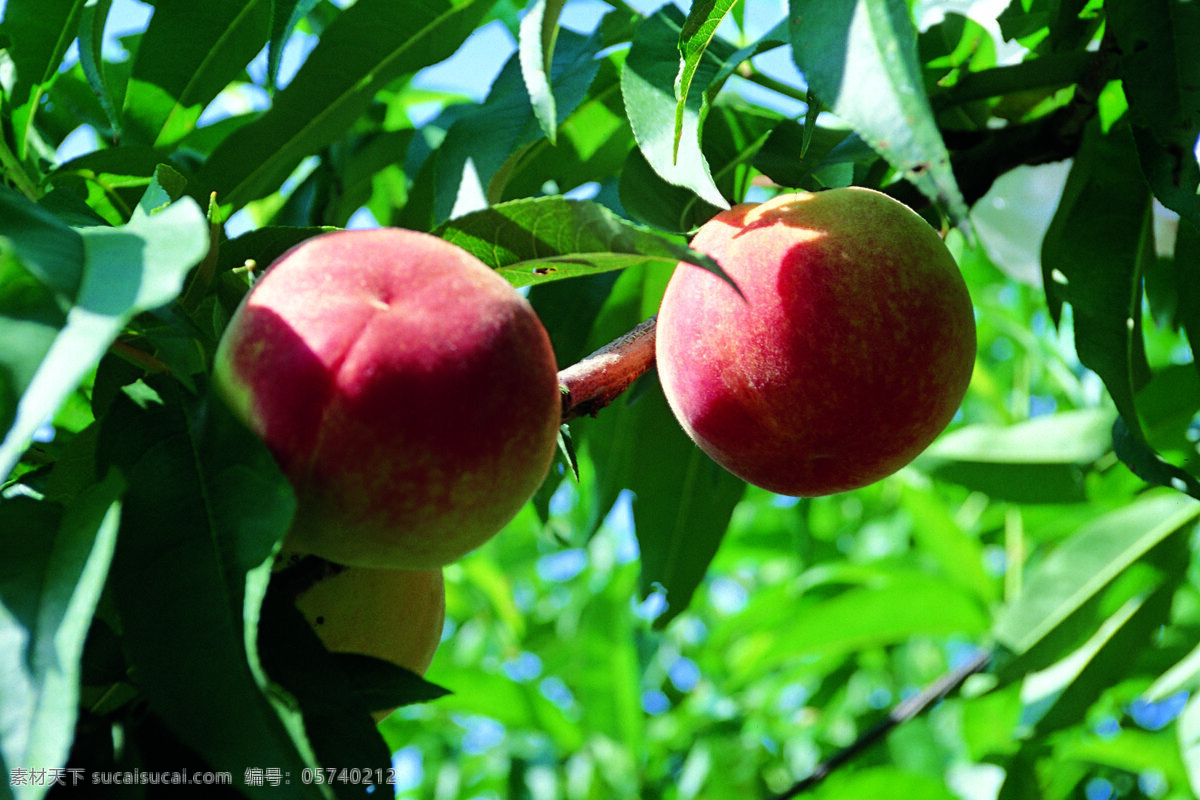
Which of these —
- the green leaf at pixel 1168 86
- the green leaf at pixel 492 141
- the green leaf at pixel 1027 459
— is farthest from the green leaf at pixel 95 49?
the green leaf at pixel 1027 459

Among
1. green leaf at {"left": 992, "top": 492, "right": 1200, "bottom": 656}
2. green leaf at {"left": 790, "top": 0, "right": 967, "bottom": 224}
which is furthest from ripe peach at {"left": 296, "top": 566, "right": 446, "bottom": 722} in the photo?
A: green leaf at {"left": 992, "top": 492, "right": 1200, "bottom": 656}

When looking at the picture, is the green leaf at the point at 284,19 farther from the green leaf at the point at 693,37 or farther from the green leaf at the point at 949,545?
the green leaf at the point at 949,545

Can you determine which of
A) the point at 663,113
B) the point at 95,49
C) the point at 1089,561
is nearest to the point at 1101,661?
the point at 1089,561

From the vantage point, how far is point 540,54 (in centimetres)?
75

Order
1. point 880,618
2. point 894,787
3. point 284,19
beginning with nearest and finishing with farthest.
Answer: point 284,19 < point 894,787 < point 880,618

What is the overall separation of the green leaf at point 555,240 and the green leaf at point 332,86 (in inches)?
18.1

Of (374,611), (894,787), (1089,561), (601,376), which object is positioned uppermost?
(601,376)

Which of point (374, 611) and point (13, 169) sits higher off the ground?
point (13, 169)

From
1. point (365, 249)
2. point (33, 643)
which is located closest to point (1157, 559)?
point (365, 249)

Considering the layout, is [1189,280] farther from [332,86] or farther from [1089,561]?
[332,86]

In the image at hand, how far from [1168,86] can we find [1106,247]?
293 mm

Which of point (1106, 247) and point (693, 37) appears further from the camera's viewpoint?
point (1106, 247)

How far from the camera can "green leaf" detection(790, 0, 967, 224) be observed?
55 centimetres

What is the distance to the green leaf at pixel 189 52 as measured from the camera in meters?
1.05
